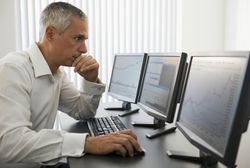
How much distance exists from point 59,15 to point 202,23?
8.04ft

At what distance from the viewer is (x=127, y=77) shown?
1.91 metres

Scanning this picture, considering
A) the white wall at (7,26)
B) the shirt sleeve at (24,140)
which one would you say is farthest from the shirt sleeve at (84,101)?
the white wall at (7,26)

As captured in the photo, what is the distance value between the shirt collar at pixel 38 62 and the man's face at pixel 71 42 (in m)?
0.08

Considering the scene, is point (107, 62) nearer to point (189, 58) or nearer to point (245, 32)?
point (245, 32)

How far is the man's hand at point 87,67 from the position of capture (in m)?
1.57

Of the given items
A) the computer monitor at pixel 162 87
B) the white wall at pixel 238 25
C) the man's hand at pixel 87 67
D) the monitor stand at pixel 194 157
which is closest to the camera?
the monitor stand at pixel 194 157

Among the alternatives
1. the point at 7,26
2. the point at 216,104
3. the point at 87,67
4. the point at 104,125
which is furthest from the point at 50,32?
the point at 7,26

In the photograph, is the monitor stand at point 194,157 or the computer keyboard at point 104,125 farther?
the computer keyboard at point 104,125

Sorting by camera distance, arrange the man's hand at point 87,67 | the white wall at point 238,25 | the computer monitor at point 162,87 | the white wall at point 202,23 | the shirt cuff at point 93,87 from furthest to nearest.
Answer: the white wall at point 202,23
the white wall at point 238,25
the shirt cuff at point 93,87
the man's hand at point 87,67
the computer monitor at point 162,87

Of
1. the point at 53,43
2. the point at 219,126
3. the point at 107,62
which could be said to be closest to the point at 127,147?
the point at 219,126

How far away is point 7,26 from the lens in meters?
2.90

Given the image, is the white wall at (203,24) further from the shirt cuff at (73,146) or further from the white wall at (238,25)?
the shirt cuff at (73,146)

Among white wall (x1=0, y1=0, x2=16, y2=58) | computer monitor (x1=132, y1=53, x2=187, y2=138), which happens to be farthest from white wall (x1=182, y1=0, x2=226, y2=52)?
computer monitor (x1=132, y1=53, x2=187, y2=138)

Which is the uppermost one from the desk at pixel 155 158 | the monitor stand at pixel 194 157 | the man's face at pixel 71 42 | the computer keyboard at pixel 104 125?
the man's face at pixel 71 42
